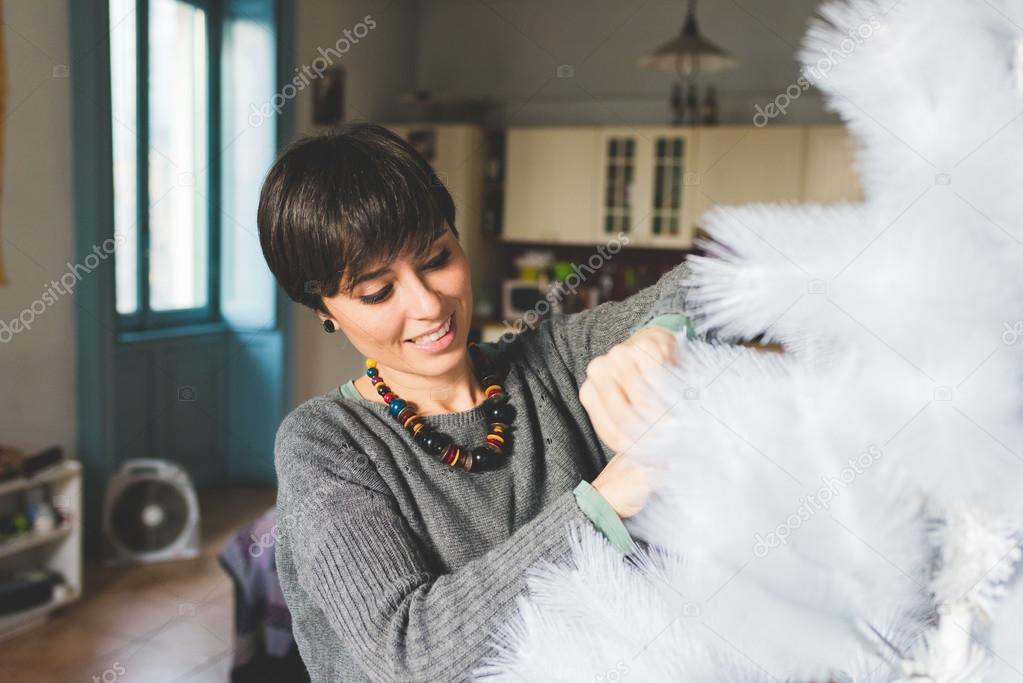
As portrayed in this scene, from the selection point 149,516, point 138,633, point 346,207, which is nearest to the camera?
point 346,207

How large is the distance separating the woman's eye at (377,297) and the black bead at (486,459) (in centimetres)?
21

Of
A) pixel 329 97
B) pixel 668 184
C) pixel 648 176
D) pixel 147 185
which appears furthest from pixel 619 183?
pixel 147 185

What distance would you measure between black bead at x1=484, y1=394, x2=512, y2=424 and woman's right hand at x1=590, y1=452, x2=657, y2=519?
20.9 inches

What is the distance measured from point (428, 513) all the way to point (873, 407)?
70 cm

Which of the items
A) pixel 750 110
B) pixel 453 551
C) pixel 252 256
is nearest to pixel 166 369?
pixel 252 256

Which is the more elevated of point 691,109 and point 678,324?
point 691,109

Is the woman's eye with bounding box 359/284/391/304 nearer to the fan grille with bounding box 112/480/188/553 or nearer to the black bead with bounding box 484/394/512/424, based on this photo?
the black bead with bounding box 484/394/512/424

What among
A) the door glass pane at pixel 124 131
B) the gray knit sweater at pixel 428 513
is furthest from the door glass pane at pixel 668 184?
the gray knit sweater at pixel 428 513

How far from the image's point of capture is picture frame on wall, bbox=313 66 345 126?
518cm

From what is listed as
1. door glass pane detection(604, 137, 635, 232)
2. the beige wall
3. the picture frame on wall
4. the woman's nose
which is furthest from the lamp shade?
the woman's nose

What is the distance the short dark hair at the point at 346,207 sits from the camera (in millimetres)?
877

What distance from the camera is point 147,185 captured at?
14.2ft

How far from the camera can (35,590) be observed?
317 centimetres

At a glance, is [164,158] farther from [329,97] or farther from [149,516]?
[149,516]
